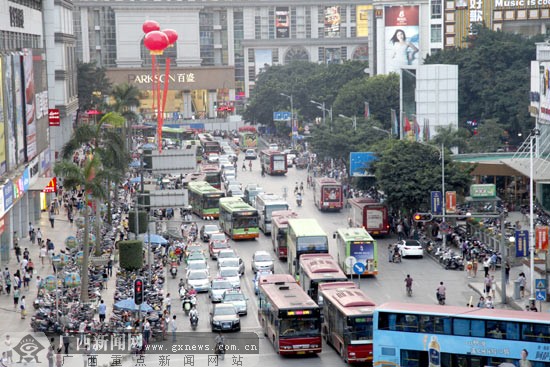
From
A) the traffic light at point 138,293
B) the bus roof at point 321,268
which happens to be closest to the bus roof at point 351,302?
the bus roof at point 321,268

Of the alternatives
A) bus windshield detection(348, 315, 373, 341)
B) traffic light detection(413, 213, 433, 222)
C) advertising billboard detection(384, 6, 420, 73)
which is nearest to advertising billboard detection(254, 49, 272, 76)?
advertising billboard detection(384, 6, 420, 73)

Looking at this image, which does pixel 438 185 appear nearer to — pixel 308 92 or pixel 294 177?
pixel 294 177

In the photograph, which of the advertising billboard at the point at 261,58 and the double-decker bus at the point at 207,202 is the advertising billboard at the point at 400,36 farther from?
the double-decker bus at the point at 207,202

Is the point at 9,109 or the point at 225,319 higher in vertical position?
the point at 9,109

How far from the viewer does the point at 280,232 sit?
6625 centimetres

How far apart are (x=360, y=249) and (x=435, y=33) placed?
81.4 m

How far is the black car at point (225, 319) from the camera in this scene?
1919 inches

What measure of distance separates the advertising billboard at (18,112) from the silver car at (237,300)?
73.4ft

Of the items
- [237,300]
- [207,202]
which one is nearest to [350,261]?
[237,300]

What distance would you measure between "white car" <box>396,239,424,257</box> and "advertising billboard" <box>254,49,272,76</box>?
125060 millimetres

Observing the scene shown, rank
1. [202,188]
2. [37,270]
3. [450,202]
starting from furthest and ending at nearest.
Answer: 1. [202,188]
2. [450,202]
3. [37,270]

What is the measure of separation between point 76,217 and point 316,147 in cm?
3304

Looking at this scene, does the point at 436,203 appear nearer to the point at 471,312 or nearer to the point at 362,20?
the point at 471,312

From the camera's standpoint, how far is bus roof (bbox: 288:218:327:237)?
2359 inches
